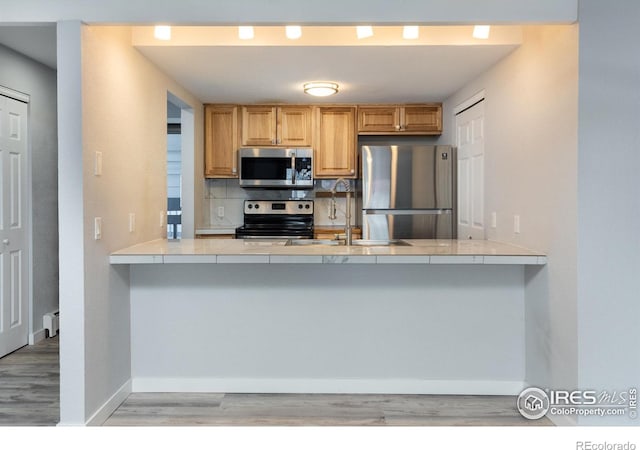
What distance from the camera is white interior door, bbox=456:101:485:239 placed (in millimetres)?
3918

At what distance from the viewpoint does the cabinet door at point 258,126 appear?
16.6ft

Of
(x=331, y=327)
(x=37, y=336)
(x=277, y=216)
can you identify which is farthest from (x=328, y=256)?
(x=37, y=336)

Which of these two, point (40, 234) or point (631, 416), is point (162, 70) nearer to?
point (40, 234)

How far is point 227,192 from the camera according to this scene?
5531 mm

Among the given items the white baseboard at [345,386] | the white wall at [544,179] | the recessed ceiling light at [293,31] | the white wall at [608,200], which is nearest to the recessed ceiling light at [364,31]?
the recessed ceiling light at [293,31]

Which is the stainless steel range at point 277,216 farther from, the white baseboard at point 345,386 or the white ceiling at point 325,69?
the white baseboard at point 345,386

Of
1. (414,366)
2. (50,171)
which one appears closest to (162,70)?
(50,171)

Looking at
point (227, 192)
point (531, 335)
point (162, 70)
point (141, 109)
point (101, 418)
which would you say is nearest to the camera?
point (101, 418)

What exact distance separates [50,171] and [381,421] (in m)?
3.51

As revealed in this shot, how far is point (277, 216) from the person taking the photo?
526 cm

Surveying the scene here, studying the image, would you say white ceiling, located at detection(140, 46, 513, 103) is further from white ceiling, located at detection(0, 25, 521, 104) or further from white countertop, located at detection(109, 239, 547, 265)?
white countertop, located at detection(109, 239, 547, 265)

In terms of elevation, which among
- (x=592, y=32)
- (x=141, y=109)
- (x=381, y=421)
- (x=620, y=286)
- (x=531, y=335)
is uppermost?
(x=592, y=32)

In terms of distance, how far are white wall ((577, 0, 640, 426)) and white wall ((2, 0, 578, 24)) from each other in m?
0.33

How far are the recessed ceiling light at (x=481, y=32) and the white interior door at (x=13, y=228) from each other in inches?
132
